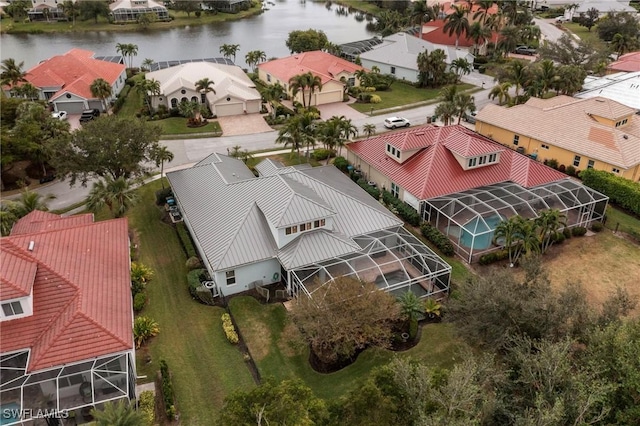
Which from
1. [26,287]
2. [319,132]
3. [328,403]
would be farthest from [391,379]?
[319,132]

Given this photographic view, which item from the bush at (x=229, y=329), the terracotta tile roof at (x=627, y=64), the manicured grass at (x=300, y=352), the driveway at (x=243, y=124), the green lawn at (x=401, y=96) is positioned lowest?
the manicured grass at (x=300, y=352)

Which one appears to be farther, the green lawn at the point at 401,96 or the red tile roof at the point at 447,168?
the green lawn at the point at 401,96

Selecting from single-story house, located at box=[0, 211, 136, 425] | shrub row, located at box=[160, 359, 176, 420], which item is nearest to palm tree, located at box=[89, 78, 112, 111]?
single-story house, located at box=[0, 211, 136, 425]

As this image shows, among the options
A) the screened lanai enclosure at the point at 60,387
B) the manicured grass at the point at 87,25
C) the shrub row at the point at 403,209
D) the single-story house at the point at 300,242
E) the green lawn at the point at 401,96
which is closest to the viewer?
the screened lanai enclosure at the point at 60,387

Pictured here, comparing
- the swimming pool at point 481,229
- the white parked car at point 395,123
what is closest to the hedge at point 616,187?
the swimming pool at point 481,229

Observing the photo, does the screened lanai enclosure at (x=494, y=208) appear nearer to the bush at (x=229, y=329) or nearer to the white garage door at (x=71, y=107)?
the bush at (x=229, y=329)

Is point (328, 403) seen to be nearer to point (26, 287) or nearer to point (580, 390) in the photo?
point (580, 390)

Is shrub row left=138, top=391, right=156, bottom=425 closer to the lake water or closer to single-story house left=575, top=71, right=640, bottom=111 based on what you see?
single-story house left=575, top=71, right=640, bottom=111
